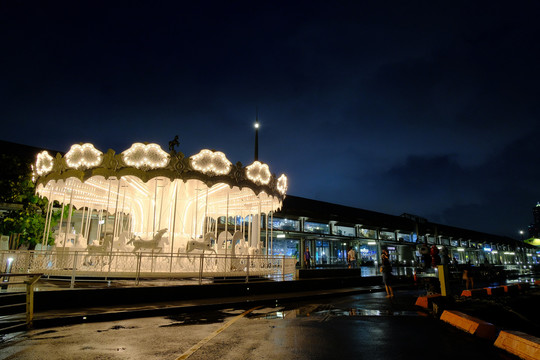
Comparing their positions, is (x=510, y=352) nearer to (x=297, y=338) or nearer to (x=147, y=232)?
(x=297, y=338)

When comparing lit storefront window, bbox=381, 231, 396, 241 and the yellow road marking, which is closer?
the yellow road marking

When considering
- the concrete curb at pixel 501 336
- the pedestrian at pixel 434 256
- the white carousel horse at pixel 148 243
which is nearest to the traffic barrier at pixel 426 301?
the concrete curb at pixel 501 336

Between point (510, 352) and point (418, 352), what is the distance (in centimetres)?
137

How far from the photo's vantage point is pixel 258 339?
5.55 metres

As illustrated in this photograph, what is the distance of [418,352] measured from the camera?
470cm

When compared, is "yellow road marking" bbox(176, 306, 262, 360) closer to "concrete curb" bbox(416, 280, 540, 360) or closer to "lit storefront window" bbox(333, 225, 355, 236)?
"concrete curb" bbox(416, 280, 540, 360)

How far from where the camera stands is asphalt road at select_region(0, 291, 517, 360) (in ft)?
15.3

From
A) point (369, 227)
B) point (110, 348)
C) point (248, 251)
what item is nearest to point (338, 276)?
point (248, 251)

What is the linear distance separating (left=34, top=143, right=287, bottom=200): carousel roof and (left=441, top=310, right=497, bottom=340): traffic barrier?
9129 mm

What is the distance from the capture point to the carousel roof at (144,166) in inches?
481

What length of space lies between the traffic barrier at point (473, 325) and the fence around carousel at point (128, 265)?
6802 mm

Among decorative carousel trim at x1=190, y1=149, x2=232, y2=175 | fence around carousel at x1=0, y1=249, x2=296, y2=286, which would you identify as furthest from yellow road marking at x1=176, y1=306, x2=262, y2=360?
decorative carousel trim at x1=190, y1=149, x2=232, y2=175

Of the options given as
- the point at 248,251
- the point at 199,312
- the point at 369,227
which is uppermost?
the point at 369,227

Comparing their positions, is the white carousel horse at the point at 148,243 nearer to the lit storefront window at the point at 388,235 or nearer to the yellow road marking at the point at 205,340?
the yellow road marking at the point at 205,340
